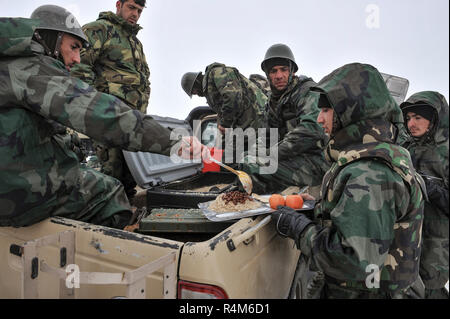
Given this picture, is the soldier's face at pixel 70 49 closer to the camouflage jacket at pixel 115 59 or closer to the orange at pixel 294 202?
the camouflage jacket at pixel 115 59

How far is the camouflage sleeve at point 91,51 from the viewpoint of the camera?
3.42 meters

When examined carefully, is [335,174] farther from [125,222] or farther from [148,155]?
[148,155]

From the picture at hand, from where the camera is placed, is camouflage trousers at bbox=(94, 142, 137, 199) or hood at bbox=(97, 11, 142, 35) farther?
hood at bbox=(97, 11, 142, 35)

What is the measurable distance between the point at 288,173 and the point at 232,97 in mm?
1894

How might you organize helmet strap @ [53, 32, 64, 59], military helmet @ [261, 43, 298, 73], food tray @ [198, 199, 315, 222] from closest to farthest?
food tray @ [198, 199, 315, 222], helmet strap @ [53, 32, 64, 59], military helmet @ [261, 43, 298, 73]

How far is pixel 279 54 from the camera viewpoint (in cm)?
419

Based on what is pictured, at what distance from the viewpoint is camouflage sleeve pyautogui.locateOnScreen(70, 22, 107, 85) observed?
3.42 metres

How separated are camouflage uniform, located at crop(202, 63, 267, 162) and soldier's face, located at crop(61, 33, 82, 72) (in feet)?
10.2

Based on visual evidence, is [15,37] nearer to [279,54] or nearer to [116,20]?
[116,20]

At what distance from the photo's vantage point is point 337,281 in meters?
1.71

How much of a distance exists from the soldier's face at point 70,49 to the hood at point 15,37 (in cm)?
32

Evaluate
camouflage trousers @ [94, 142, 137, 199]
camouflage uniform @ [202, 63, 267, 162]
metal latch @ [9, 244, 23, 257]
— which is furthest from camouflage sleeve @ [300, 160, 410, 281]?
camouflage uniform @ [202, 63, 267, 162]

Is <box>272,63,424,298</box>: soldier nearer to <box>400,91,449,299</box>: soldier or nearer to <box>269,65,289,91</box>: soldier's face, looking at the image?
<box>400,91,449,299</box>: soldier

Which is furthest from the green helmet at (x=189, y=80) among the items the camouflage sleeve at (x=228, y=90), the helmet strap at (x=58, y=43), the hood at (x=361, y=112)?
the hood at (x=361, y=112)
